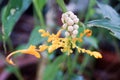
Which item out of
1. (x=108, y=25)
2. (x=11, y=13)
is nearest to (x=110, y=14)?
(x=108, y=25)

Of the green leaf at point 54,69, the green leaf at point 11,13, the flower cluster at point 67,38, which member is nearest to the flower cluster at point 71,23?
the flower cluster at point 67,38

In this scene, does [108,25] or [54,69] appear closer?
[108,25]

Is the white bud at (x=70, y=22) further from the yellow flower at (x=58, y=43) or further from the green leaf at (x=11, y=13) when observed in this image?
the green leaf at (x=11, y=13)

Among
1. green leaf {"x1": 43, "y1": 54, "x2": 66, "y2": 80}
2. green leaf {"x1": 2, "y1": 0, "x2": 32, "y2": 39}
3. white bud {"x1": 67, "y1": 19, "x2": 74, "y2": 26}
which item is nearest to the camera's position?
white bud {"x1": 67, "y1": 19, "x2": 74, "y2": 26}

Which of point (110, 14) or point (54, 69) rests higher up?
point (110, 14)

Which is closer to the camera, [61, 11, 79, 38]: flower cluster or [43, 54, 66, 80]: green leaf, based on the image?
[61, 11, 79, 38]: flower cluster

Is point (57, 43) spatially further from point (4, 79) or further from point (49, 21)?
point (4, 79)

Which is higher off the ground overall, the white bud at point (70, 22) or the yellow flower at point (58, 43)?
the white bud at point (70, 22)

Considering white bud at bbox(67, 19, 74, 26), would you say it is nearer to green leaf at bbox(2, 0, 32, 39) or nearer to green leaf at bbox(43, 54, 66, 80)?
green leaf at bbox(2, 0, 32, 39)

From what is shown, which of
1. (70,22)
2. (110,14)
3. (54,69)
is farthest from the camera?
(54,69)

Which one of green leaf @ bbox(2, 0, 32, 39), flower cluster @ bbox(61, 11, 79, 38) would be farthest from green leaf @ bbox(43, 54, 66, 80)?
flower cluster @ bbox(61, 11, 79, 38)

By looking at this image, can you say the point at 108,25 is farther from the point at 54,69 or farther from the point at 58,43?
the point at 54,69
